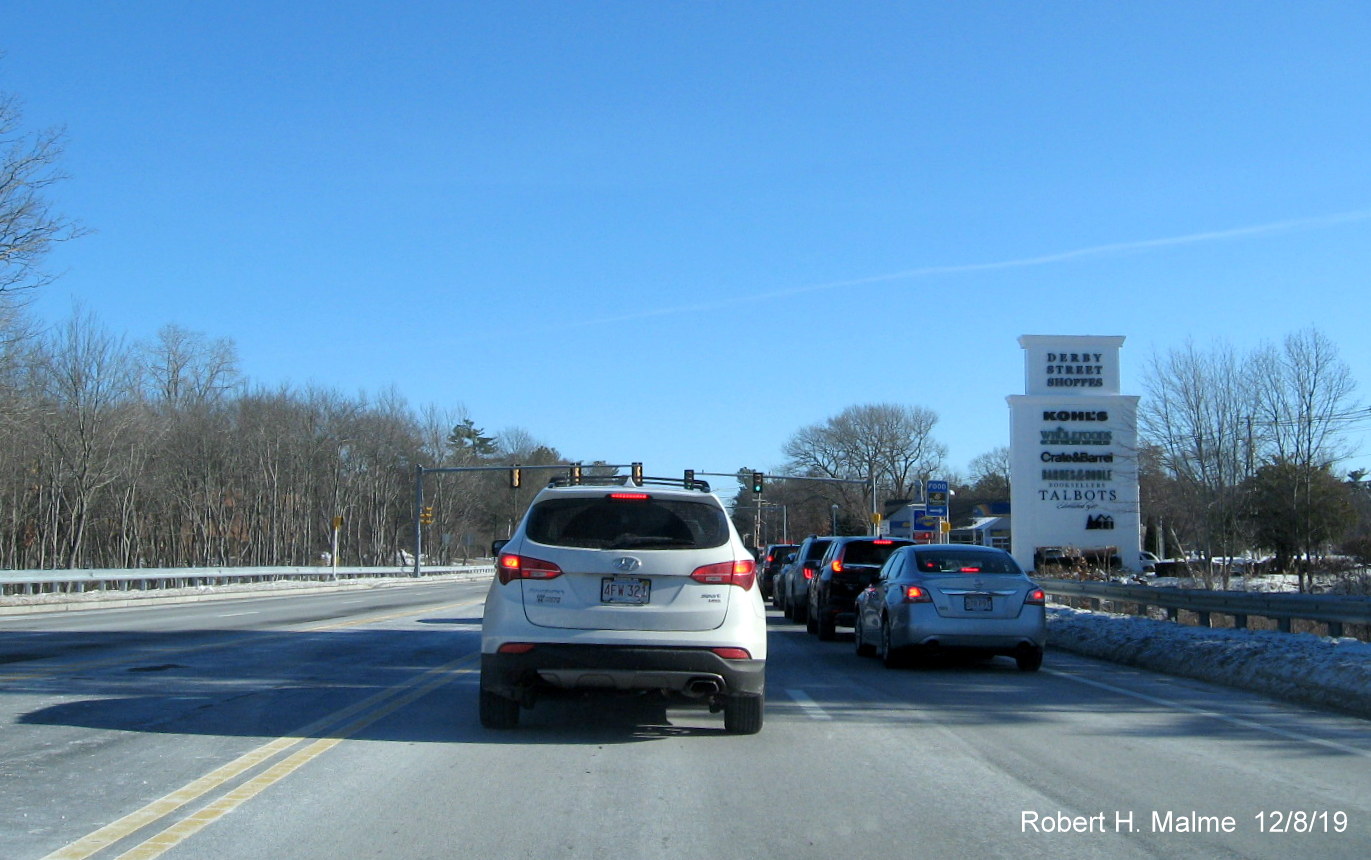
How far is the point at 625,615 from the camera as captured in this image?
324 inches

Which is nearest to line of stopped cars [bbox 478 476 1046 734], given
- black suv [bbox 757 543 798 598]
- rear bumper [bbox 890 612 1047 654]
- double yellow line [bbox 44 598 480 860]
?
double yellow line [bbox 44 598 480 860]

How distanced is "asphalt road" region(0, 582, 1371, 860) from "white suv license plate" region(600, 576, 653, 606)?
3.52 feet

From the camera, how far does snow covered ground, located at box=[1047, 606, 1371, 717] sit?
1090 cm

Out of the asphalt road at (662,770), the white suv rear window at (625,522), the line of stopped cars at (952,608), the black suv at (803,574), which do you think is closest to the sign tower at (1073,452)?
the black suv at (803,574)

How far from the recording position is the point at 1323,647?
12.8 m

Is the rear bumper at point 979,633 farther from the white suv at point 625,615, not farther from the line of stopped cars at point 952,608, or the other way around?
the white suv at point 625,615

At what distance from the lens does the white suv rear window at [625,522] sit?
8.56 meters

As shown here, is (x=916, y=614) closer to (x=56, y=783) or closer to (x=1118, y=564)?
(x=56, y=783)

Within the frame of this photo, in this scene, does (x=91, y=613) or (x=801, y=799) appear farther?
(x=91, y=613)

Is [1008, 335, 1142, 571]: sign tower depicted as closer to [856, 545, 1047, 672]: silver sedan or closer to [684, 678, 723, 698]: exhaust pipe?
[856, 545, 1047, 672]: silver sedan

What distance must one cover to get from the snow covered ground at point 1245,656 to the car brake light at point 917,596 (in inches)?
121

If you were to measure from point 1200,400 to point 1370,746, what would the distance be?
29.2m

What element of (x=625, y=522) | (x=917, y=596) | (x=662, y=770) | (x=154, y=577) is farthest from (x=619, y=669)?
(x=154, y=577)

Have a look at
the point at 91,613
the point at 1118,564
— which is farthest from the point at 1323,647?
the point at 1118,564
